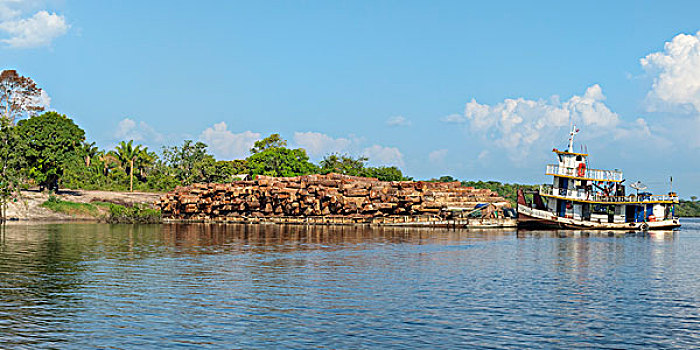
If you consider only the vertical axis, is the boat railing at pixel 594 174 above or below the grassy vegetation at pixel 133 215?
above

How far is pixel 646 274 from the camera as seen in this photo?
89.5 feet

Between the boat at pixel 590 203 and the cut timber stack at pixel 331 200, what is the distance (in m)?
7.05

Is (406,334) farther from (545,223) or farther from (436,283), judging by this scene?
(545,223)

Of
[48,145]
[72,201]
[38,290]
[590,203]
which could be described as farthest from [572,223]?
[48,145]

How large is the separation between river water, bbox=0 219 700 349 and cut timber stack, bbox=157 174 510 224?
96.9 ft

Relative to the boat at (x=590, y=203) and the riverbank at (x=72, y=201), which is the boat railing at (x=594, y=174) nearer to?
the boat at (x=590, y=203)

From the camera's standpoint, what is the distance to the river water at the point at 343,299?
15.1 m

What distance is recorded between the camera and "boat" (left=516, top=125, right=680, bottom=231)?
59312mm

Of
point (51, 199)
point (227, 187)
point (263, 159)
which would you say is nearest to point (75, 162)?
point (51, 199)

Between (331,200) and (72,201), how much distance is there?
36506mm

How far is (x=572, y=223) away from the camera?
197 ft

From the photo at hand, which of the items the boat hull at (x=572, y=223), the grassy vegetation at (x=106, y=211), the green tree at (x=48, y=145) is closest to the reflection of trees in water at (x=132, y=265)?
the boat hull at (x=572, y=223)

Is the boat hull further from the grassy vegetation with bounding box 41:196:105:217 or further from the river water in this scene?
the grassy vegetation with bounding box 41:196:105:217

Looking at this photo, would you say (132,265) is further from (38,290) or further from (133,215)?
(133,215)
